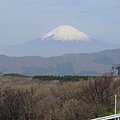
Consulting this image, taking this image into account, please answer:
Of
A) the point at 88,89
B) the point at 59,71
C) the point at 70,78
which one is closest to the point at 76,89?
the point at 88,89

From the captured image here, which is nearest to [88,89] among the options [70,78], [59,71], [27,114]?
[27,114]

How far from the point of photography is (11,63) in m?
194

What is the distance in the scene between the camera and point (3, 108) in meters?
21.9

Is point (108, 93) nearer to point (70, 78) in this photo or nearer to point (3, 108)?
point (3, 108)

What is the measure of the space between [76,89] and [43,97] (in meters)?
4.71

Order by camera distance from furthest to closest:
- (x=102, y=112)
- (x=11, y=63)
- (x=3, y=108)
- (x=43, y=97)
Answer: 1. (x=11, y=63)
2. (x=43, y=97)
3. (x=102, y=112)
4. (x=3, y=108)

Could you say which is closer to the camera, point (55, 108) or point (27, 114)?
point (27, 114)

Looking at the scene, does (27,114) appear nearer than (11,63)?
Yes

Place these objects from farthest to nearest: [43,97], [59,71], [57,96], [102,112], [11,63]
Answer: [11,63] < [59,71] < [57,96] < [43,97] < [102,112]

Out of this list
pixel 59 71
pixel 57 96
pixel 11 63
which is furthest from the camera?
pixel 11 63

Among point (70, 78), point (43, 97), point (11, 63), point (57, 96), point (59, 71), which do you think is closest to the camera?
point (43, 97)

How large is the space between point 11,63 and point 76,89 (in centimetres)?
16547

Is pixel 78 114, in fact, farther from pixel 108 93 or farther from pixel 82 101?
pixel 108 93

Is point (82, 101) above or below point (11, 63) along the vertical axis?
below
